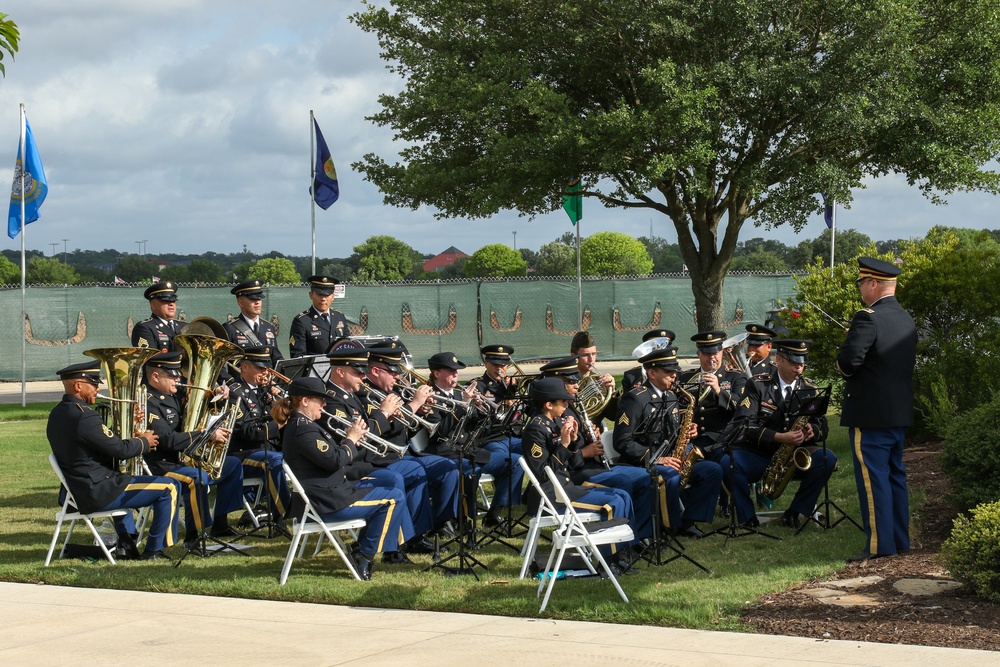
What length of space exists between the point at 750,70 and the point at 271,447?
11.0m

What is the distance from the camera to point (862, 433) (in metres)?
8.51

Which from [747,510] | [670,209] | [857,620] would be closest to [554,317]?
[670,209]

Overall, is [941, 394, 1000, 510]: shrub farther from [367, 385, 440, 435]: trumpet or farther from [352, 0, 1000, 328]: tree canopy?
[352, 0, 1000, 328]: tree canopy

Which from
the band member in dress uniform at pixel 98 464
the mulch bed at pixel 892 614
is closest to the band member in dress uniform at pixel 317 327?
the band member in dress uniform at pixel 98 464

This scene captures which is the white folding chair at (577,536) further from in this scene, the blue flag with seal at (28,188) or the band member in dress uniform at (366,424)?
A: the blue flag with seal at (28,188)

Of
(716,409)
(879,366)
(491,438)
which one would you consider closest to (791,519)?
(716,409)

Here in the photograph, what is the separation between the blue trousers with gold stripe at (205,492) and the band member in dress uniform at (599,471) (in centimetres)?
305

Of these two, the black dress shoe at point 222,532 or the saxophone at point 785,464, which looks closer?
the saxophone at point 785,464

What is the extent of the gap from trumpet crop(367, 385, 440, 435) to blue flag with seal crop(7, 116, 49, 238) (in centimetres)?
1427

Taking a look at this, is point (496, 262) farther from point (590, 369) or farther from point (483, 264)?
point (590, 369)

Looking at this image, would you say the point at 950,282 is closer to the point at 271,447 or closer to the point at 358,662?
the point at 271,447

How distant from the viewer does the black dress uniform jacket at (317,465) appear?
8219mm

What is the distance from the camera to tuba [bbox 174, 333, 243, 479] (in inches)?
385

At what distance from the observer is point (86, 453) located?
882cm
